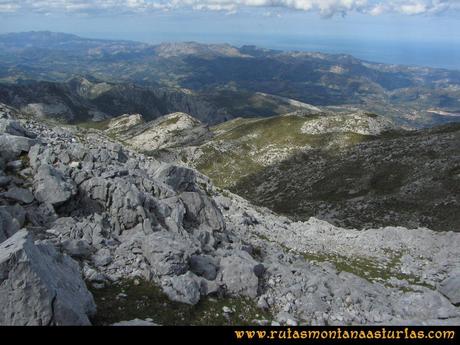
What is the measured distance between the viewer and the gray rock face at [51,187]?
22516 mm

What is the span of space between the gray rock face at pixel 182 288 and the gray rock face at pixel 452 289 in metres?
18.0

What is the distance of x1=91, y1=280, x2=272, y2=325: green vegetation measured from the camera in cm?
1591

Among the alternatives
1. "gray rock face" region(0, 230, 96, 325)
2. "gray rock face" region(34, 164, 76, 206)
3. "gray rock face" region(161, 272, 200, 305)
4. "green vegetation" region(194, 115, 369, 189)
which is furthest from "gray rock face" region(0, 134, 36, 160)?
"green vegetation" region(194, 115, 369, 189)

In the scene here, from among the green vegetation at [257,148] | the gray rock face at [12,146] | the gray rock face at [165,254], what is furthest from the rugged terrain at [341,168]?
the gray rock face at [12,146]

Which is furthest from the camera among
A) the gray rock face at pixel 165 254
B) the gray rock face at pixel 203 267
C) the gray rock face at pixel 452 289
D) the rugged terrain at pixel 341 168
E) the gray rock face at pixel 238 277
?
the rugged terrain at pixel 341 168

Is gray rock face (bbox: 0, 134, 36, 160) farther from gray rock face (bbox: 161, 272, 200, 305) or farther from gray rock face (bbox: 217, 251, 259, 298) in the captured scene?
gray rock face (bbox: 217, 251, 259, 298)

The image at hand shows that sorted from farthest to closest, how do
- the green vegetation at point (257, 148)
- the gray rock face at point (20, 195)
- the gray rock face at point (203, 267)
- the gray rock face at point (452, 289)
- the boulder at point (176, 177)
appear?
the green vegetation at point (257, 148) < the boulder at point (176, 177) < the gray rock face at point (452, 289) < the gray rock face at point (20, 195) < the gray rock face at point (203, 267)

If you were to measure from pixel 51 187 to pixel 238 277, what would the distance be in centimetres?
1243

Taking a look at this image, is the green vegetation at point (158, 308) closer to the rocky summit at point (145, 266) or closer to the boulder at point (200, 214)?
the rocky summit at point (145, 266)

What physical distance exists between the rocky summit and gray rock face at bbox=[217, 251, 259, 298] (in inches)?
2.4

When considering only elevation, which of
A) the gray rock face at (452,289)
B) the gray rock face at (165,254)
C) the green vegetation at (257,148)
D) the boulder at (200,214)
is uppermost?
the gray rock face at (165,254)

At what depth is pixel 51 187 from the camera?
75.2ft

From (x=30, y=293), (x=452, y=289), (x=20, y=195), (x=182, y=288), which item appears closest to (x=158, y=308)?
(x=182, y=288)
